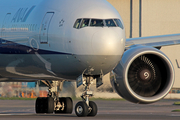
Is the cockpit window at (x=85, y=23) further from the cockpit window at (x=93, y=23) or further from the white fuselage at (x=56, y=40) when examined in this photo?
the white fuselage at (x=56, y=40)

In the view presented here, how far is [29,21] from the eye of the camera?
15.3m

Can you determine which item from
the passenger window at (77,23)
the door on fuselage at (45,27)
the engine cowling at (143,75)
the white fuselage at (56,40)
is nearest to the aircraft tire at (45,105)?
the white fuselage at (56,40)

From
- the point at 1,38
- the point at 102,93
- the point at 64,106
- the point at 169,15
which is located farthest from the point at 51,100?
the point at 169,15

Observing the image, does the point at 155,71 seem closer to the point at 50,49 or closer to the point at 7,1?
the point at 50,49

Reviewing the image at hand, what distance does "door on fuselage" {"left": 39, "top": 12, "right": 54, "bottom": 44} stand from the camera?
14469 millimetres

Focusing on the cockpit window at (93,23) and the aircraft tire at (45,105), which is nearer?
the cockpit window at (93,23)

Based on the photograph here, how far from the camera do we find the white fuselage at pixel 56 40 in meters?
13.7

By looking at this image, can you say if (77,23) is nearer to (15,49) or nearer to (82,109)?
(15,49)

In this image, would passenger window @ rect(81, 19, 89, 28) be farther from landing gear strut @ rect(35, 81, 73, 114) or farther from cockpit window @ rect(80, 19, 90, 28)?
landing gear strut @ rect(35, 81, 73, 114)

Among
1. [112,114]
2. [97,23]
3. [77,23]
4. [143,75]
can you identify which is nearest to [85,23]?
[77,23]

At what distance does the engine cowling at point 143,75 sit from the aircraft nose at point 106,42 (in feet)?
6.60

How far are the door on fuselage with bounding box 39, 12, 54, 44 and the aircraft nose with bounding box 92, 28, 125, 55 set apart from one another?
1.76 metres

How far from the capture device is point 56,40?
14164 mm

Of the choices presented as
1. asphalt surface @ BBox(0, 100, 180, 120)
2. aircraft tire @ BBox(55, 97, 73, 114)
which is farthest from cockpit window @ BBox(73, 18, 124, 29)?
aircraft tire @ BBox(55, 97, 73, 114)
